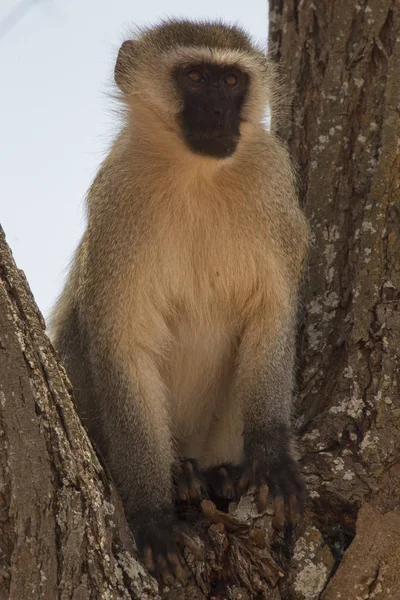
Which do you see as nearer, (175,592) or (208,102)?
(175,592)

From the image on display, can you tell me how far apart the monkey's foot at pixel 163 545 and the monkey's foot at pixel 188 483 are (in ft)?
0.59

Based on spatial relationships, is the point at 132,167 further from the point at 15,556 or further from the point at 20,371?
the point at 15,556

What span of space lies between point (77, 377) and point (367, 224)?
161cm

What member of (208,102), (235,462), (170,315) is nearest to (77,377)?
(170,315)

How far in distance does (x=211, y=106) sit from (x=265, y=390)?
1.36 m

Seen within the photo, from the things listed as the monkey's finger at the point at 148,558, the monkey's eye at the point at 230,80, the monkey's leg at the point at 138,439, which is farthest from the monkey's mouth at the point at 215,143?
the monkey's finger at the point at 148,558

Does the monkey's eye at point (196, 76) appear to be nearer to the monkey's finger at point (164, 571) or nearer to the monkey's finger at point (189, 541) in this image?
the monkey's finger at point (189, 541)

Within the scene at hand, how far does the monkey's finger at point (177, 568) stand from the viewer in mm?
3357

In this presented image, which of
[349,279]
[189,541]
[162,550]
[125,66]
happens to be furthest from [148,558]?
[125,66]

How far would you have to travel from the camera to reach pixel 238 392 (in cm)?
442

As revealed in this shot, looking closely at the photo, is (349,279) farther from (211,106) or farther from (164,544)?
(164,544)

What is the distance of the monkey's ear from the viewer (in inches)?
189

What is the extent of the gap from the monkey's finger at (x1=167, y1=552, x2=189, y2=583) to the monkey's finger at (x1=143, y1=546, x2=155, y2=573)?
7 centimetres

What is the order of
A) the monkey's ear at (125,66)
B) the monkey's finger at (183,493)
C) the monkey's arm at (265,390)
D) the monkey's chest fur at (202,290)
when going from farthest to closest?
the monkey's ear at (125,66), the monkey's chest fur at (202,290), the monkey's arm at (265,390), the monkey's finger at (183,493)
